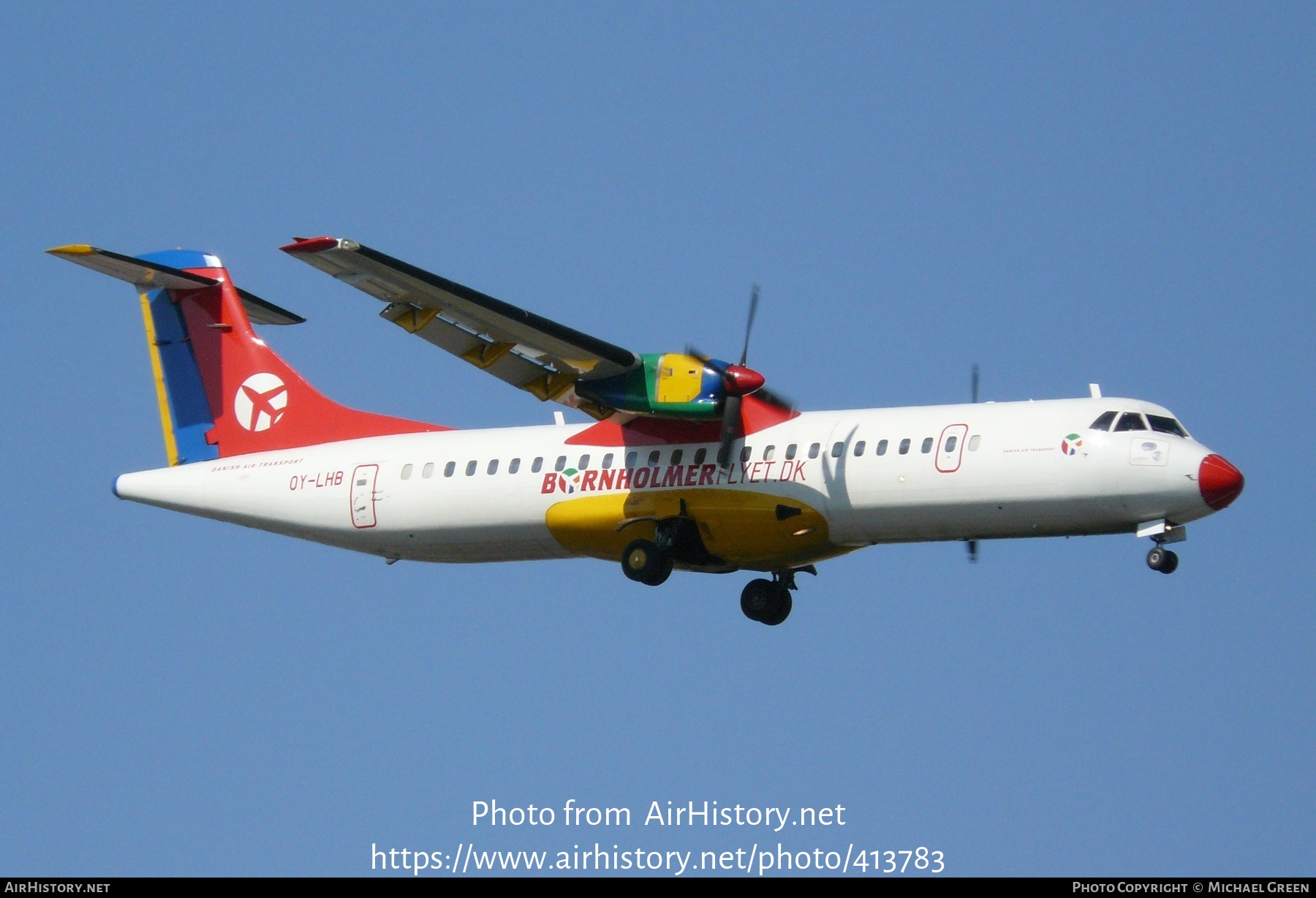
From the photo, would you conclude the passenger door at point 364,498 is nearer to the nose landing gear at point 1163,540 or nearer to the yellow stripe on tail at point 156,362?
the yellow stripe on tail at point 156,362

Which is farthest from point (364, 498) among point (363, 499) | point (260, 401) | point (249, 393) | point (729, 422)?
point (729, 422)

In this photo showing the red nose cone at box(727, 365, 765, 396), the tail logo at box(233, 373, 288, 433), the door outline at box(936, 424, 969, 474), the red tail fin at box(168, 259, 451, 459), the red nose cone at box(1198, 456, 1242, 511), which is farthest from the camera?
the tail logo at box(233, 373, 288, 433)

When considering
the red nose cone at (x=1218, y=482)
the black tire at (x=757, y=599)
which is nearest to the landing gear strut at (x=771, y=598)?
the black tire at (x=757, y=599)

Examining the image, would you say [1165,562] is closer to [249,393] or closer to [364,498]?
[364,498]

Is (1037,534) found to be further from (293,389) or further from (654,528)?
(293,389)

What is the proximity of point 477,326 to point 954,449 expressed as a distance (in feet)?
17.7

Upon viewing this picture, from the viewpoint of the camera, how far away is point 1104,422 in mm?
17938

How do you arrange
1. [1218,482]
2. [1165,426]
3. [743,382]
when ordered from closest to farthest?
[1218,482]
[1165,426]
[743,382]

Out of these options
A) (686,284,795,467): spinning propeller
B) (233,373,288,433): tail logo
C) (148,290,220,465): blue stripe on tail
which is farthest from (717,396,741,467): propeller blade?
(148,290,220,465): blue stripe on tail

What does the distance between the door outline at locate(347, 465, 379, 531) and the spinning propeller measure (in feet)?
14.2

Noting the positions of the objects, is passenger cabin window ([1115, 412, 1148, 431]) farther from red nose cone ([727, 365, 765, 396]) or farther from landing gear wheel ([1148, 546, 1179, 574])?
red nose cone ([727, 365, 765, 396])

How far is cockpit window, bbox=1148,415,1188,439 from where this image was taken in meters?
18.0

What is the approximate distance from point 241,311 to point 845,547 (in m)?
8.77
